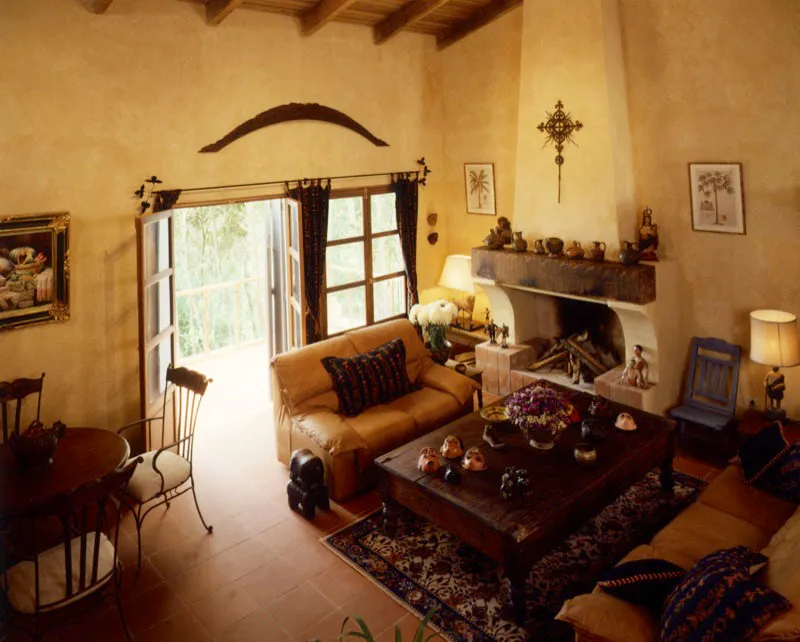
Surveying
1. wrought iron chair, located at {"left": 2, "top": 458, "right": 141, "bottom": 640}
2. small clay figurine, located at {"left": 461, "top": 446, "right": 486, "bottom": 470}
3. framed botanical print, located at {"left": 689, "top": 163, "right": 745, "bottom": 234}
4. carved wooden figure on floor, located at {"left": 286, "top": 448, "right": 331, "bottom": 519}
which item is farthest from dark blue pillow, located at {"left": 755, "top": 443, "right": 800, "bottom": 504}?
wrought iron chair, located at {"left": 2, "top": 458, "right": 141, "bottom": 640}

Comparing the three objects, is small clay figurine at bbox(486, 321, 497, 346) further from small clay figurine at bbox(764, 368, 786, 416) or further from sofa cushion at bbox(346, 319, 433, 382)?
small clay figurine at bbox(764, 368, 786, 416)

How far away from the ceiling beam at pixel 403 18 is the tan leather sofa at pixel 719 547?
16.0ft

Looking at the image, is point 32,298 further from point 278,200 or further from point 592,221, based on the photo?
point 592,221

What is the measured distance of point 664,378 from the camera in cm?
591

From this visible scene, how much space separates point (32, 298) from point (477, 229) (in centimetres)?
478

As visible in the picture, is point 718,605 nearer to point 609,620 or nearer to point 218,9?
point 609,620

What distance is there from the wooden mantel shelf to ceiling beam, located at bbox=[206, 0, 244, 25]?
321 cm

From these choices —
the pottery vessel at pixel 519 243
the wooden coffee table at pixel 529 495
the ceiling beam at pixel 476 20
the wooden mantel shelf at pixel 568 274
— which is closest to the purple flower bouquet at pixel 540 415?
the wooden coffee table at pixel 529 495

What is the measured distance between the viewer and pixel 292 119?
636 centimetres

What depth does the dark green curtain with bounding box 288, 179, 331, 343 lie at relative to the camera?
21.4 ft

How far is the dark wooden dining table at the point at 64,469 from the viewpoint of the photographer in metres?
3.53

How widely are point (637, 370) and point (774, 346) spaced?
3.54 feet

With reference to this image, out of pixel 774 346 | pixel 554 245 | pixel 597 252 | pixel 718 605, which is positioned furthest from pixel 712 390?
pixel 718 605

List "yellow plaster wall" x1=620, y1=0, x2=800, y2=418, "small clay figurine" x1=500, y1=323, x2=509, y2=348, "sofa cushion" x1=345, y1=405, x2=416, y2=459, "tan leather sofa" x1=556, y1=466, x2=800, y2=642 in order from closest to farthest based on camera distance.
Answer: "tan leather sofa" x1=556, y1=466, x2=800, y2=642, "sofa cushion" x1=345, y1=405, x2=416, y2=459, "yellow plaster wall" x1=620, y1=0, x2=800, y2=418, "small clay figurine" x1=500, y1=323, x2=509, y2=348
